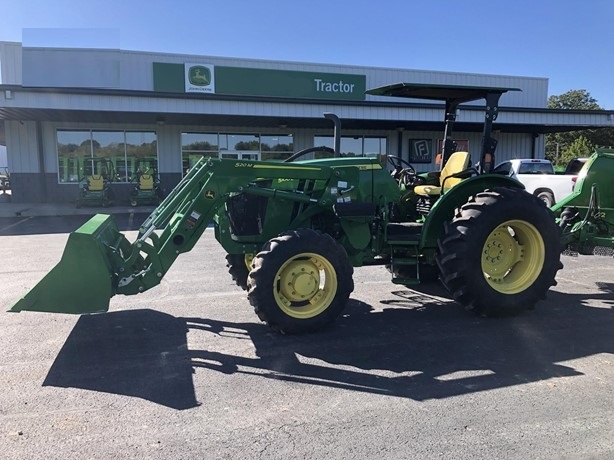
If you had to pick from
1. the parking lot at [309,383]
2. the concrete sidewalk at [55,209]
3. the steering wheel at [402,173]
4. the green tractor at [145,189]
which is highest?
the steering wheel at [402,173]

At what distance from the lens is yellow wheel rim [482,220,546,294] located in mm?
5438

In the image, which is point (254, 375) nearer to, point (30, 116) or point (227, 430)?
point (227, 430)

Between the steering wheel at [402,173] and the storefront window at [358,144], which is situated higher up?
the storefront window at [358,144]

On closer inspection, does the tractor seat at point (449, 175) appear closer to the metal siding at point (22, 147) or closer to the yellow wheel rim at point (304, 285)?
the yellow wheel rim at point (304, 285)

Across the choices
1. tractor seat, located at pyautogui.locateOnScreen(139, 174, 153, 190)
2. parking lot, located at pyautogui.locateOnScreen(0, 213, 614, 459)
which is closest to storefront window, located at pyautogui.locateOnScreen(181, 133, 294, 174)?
tractor seat, located at pyautogui.locateOnScreen(139, 174, 153, 190)

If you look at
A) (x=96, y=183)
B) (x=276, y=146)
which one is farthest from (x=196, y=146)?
(x=96, y=183)

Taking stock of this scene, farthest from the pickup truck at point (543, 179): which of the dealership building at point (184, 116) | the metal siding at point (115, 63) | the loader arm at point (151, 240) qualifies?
the metal siding at point (115, 63)

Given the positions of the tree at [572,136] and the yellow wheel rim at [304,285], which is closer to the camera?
the yellow wheel rim at [304,285]

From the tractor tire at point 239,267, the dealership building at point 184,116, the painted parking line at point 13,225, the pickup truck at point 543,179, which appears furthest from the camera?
the dealership building at point 184,116

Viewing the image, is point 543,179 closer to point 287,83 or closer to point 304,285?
point 304,285

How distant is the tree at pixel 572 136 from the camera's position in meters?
46.3

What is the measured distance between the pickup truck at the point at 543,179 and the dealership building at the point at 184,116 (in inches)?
178

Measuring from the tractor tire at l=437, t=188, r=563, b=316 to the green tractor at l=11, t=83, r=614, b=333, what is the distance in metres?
0.01

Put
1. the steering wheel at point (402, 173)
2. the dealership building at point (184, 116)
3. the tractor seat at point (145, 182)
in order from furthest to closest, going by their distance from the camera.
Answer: the tractor seat at point (145, 182)
the dealership building at point (184, 116)
the steering wheel at point (402, 173)
